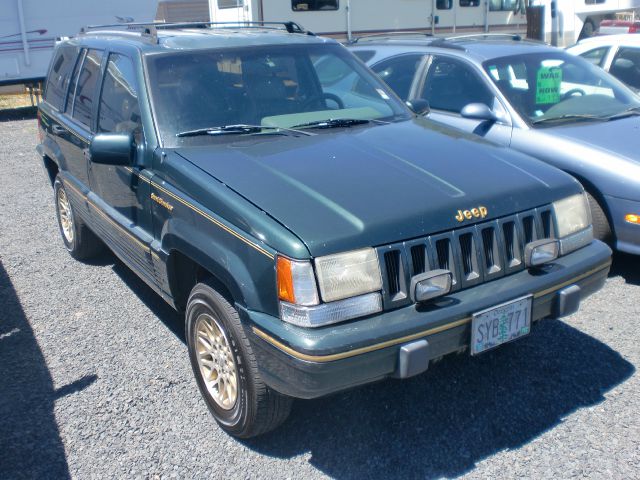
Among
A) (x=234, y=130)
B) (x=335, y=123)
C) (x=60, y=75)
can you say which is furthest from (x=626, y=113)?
(x=60, y=75)

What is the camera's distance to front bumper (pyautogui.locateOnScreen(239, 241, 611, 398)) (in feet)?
9.02

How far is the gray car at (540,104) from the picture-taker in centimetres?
489

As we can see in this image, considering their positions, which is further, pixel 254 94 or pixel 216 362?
pixel 254 94

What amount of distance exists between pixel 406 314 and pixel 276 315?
0.54 m

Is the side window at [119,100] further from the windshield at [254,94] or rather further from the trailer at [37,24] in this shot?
the trailer at [37,24]

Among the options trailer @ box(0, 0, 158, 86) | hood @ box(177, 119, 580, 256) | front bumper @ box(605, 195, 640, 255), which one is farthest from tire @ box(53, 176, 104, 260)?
trailer @ box(0, 0, 158, 86)

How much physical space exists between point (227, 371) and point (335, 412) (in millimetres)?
632

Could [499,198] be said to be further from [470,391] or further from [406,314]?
[470,391]

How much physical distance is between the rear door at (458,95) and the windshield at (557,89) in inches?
4.9

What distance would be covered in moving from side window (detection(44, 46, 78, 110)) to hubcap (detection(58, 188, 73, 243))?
2.51ft

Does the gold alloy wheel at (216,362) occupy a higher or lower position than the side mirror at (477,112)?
lower

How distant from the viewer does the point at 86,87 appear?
498 cm

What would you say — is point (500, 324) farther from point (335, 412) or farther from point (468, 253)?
point (335, 412)

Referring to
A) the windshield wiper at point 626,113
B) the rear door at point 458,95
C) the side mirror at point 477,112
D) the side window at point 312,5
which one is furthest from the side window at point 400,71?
the side window at point 312,5
